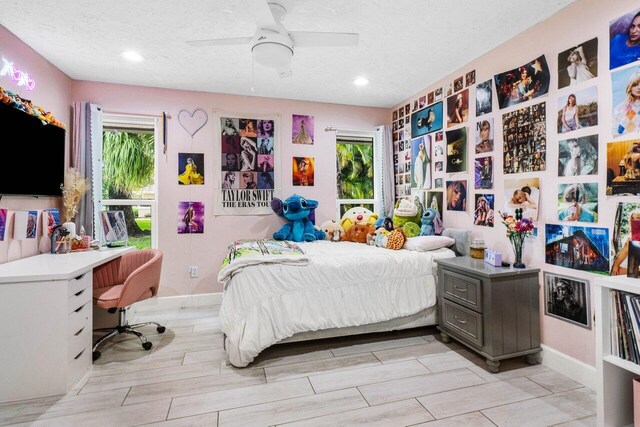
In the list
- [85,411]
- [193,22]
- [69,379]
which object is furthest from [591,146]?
[69,379]

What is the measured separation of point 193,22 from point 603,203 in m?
3.09

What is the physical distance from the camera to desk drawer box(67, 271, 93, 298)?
6.63 feet

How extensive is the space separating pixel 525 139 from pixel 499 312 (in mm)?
1357

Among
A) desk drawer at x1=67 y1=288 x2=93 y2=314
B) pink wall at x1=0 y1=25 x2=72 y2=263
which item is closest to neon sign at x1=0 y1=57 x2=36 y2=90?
pink wall at x1=0 y1=25 x2=72 y2=263

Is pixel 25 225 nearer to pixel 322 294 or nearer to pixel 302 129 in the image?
pixel 322 294

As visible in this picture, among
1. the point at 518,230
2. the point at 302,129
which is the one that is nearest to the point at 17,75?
the point at 302,129

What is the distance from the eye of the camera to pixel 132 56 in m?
2.88

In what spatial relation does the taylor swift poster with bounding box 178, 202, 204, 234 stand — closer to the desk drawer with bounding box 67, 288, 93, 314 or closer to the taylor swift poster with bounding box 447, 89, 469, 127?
the desk drawer with bounding box 67, 288, 93, 314

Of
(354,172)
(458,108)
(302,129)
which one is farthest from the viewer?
(354,172)

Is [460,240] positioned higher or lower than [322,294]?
higher

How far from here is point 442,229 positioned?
11.0ft

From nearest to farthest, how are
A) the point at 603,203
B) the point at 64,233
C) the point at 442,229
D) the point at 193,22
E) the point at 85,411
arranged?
1. the point at 85,411
2. the point at 603,203
3. the point at 193,22
4. the point at 64,233
5. the point at 442,229

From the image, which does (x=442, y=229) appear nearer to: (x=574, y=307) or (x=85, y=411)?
(x=574, y=307)

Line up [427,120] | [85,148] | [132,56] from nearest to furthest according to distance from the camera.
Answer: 1. [132,56]
2. [85,148]
3. [427,120]
